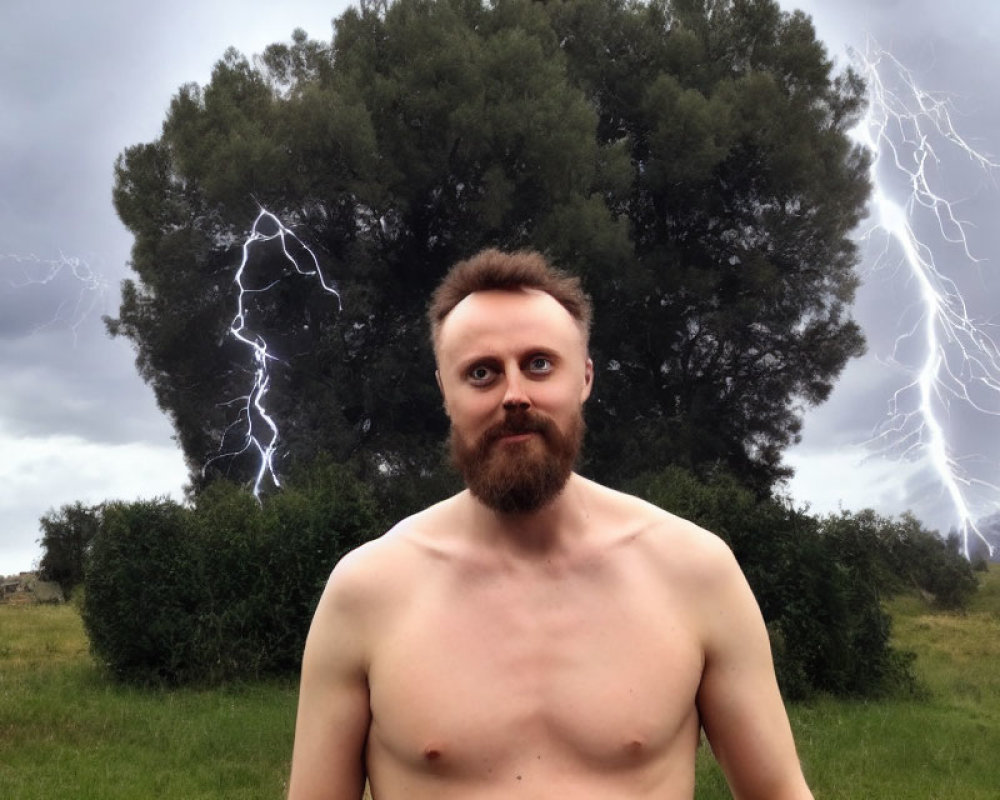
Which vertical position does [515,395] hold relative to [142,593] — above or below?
above

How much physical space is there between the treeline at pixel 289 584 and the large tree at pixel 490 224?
8602mm

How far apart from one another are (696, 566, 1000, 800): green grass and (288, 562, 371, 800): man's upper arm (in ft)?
25.3

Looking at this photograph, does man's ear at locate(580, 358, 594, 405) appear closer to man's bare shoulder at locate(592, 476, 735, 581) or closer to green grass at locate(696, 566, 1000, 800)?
man's bare shoulder at locate(592, 476, 735, 581)

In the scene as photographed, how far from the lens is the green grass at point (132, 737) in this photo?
9.91m

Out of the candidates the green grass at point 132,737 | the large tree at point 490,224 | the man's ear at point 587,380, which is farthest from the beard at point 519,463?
the large tree at point 490,224

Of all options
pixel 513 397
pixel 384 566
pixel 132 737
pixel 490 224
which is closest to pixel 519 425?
pixel 513 397

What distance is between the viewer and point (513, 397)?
181 centimetres

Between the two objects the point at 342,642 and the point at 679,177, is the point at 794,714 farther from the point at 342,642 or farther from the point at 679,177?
the point at 679,177

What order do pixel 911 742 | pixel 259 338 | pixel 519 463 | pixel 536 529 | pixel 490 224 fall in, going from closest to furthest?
pixel 519 463, pixel 536 529, pixel 911 742, pixel 490 224, pixel 259 338

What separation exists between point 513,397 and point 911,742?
11337mm

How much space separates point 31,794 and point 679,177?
21.3 meters

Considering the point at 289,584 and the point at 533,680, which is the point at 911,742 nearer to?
the point at 289,584

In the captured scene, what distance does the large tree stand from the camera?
85.6 ft

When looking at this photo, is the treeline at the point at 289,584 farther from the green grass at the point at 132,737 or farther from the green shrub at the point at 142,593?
the green grass at the point at 132,737
